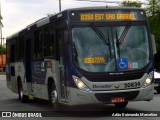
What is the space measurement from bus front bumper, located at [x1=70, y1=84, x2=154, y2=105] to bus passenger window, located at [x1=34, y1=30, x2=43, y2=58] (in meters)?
3.65

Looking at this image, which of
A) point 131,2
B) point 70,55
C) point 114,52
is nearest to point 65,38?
point 70,55

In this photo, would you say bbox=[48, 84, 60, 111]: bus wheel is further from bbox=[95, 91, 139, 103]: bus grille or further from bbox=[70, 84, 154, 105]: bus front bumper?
bbox=[95, 91, 139, 103]: bus grille

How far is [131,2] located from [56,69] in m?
58.9

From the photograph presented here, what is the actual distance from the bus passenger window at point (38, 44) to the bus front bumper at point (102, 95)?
12.0 ft

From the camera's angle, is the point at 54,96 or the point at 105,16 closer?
the point at 105,16

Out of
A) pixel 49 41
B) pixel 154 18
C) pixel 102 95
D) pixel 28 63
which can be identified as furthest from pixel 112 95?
pixel 154 18

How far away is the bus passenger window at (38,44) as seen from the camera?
1600 cm

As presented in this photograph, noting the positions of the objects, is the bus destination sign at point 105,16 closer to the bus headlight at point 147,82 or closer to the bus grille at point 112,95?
the bus headlight at point 147,82

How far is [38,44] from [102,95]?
14.6ft

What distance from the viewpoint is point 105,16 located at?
13.2 metres

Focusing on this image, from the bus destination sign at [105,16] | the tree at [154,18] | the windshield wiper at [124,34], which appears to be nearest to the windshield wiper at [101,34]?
the bus destination sign at [105,16]

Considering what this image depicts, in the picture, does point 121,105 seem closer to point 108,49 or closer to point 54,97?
point 54,97

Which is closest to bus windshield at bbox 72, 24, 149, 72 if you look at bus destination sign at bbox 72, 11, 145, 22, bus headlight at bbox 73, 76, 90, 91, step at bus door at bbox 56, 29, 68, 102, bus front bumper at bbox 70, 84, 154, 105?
bus destination sign at bbox 72, 11, 145, 22

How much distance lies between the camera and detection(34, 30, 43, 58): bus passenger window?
1600 cm
